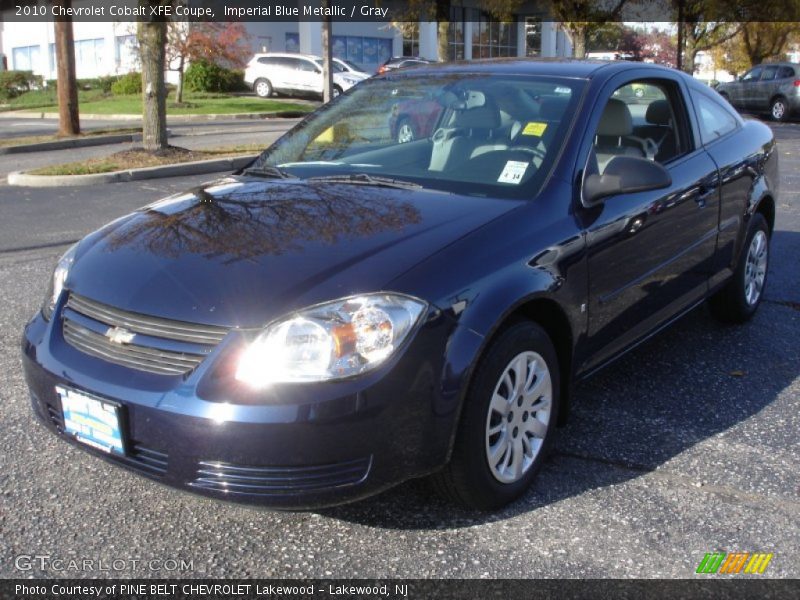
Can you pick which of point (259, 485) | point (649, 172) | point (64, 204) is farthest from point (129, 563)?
point (64, 204)

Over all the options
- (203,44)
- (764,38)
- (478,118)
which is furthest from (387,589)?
(764,38)

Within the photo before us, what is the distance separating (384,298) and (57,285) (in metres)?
1.38

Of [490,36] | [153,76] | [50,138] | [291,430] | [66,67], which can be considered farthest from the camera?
[490,36]

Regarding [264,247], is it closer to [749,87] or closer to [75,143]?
[75,143]

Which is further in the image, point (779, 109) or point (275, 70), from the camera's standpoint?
point (275, 70)

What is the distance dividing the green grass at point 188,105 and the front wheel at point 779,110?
43.3 feet

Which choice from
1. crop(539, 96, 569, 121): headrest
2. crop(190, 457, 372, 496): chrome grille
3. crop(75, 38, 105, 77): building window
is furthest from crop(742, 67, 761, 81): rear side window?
crop(75, 38, 105, 77): building window

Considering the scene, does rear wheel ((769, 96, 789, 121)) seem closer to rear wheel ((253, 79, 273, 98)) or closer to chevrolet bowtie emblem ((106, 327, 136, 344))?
rear wheel ((253, 79, 273, 98))

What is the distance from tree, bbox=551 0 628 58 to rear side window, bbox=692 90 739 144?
2388 cm

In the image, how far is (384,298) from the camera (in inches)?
105

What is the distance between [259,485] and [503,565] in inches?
32.8

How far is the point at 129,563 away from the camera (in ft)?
9.16

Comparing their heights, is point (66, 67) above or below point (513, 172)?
above

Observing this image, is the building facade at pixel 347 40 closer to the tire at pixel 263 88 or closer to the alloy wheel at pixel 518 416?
the tire at pixel 263 88
